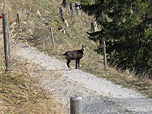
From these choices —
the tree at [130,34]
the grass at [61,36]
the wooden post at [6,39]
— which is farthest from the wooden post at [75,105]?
the tree at [130,34]

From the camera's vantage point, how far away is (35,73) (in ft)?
23.4

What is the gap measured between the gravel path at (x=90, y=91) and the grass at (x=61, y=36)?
0.60 metres

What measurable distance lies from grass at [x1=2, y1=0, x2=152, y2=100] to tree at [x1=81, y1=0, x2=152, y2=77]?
49.1 inches

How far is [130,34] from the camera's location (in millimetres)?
13359

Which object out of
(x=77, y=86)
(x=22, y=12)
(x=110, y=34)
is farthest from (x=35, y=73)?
(x=22, y=12)

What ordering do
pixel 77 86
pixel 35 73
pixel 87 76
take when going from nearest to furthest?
pixel 35 73, pixel 77 86, pixel 87 76

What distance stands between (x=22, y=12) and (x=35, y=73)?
1855 centimetres

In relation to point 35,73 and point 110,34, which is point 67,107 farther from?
point 110,34

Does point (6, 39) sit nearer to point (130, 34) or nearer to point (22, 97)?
point (22, 97)

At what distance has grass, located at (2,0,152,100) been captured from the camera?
10.2 meters

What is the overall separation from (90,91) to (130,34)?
595 cm

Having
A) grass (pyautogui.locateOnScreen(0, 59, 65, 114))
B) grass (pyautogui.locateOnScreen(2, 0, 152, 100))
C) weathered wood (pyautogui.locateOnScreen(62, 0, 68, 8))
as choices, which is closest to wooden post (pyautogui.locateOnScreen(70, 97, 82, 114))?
grass (pyautogui.locateOnScreen(0, 59, 65, 114))

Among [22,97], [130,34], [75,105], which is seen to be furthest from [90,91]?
[130,34]

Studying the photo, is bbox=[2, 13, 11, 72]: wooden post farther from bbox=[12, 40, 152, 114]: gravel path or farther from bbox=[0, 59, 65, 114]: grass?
bbox=[12, 40, 152, 114]: gravel path
